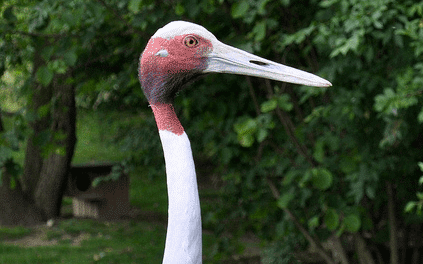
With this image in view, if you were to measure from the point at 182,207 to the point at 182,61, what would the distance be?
569 millimetres

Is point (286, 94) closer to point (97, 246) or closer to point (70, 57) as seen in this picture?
point (70, 57)

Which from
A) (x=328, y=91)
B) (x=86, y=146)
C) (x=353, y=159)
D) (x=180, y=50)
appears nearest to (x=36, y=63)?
(x=328, y=91)

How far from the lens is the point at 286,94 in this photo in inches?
159

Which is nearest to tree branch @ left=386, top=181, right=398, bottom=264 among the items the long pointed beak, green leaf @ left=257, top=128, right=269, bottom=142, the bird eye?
green leaf @ left=257, top=128, right=269, bottom=142

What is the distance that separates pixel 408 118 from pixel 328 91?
85 centimetres

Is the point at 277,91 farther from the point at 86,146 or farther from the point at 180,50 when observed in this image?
the point at 86,146

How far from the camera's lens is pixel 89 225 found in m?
8.11

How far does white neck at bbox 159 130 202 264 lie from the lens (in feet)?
6.30

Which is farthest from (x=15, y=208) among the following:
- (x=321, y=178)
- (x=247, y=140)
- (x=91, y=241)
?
(x=321, y=178)

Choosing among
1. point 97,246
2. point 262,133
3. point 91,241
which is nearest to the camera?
point 262,133

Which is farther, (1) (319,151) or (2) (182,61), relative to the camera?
(1) (319,151)

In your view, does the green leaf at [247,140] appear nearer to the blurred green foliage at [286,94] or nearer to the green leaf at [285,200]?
the blurred green foliage at [286,94]

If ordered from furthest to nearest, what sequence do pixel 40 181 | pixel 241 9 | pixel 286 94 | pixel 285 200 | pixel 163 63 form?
pixel 40 181 < pixel 285 200 < pixel 286 94 < pixel 241 9 < pixel 163 63

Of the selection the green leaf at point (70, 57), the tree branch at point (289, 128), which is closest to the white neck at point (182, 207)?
the green leaf at point (70, 57)
